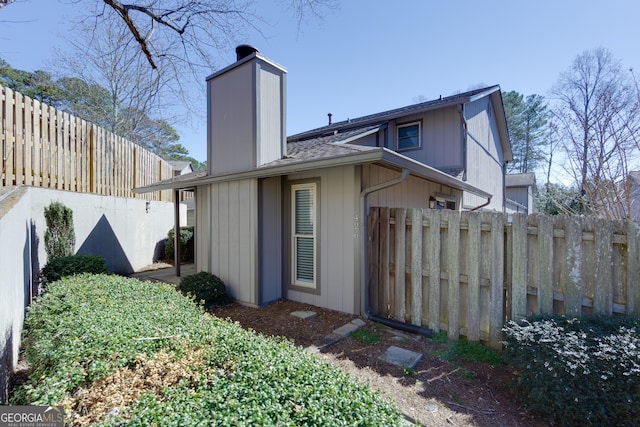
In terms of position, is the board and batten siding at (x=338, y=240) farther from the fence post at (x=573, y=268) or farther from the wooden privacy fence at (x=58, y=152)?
the wooden privacy fence at (x=58, y=152)

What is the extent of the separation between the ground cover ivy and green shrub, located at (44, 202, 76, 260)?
15.1 feet

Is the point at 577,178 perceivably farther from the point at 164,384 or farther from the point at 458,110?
the point at 164,384

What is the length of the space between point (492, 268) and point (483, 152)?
820 cm

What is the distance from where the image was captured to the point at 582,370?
230 centimetres

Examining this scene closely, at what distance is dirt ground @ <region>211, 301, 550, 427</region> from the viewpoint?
2492mm

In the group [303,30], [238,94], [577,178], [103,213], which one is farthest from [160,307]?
[577,178]

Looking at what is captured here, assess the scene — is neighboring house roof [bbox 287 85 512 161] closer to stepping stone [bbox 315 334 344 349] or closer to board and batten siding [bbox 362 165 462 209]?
board and batten siding [bbox 362 165 462 209]

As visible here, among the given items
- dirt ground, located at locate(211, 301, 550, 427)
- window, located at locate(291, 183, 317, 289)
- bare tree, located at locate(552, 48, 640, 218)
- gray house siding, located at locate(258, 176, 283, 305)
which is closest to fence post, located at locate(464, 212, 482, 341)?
dirt ground, located at locate(211, 301, 550, 427)

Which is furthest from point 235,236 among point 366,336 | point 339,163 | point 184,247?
point 184,247

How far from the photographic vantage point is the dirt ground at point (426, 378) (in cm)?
249

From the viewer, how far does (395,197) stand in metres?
6.04

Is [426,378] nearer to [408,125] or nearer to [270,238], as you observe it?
[270,238]

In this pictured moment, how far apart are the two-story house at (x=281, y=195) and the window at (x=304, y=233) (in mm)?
20

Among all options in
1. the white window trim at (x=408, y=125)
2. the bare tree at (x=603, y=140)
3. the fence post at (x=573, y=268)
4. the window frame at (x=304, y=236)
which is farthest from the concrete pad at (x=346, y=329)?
the white window trim at (x=408, y=125)
